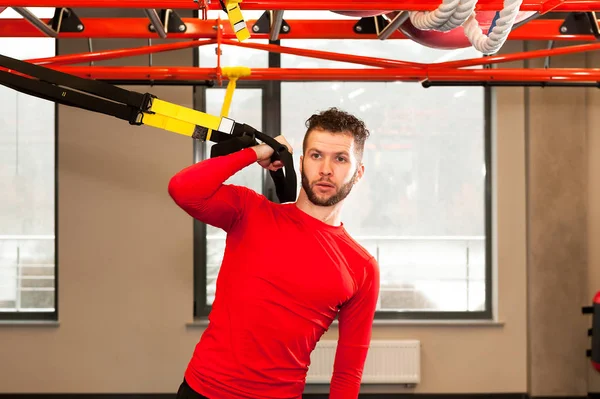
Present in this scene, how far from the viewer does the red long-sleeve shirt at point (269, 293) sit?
1.70 meters

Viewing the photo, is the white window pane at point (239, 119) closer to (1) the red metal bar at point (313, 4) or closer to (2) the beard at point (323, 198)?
(2) the beard at point (323, 198)

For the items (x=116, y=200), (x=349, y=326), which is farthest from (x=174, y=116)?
(x=116, y=200)

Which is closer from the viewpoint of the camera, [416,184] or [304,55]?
[304,55]

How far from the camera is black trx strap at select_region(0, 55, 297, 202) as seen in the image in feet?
5.19

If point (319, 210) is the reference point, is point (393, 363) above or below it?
below

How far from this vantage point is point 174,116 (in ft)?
5.39

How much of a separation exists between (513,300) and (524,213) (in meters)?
0.56

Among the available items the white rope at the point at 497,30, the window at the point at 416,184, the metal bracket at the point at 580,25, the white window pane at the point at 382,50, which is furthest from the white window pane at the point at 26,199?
the white rope at the point at 497,30

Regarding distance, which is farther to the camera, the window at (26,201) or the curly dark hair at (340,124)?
the window at (26,201)

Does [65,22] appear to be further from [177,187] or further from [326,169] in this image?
[326,169]

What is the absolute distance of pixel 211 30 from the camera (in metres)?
2.42

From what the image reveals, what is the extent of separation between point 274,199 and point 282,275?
102 inches

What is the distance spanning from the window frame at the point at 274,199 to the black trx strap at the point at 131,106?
2.58 meters

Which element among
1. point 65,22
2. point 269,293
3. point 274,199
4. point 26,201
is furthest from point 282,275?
point 26,201
